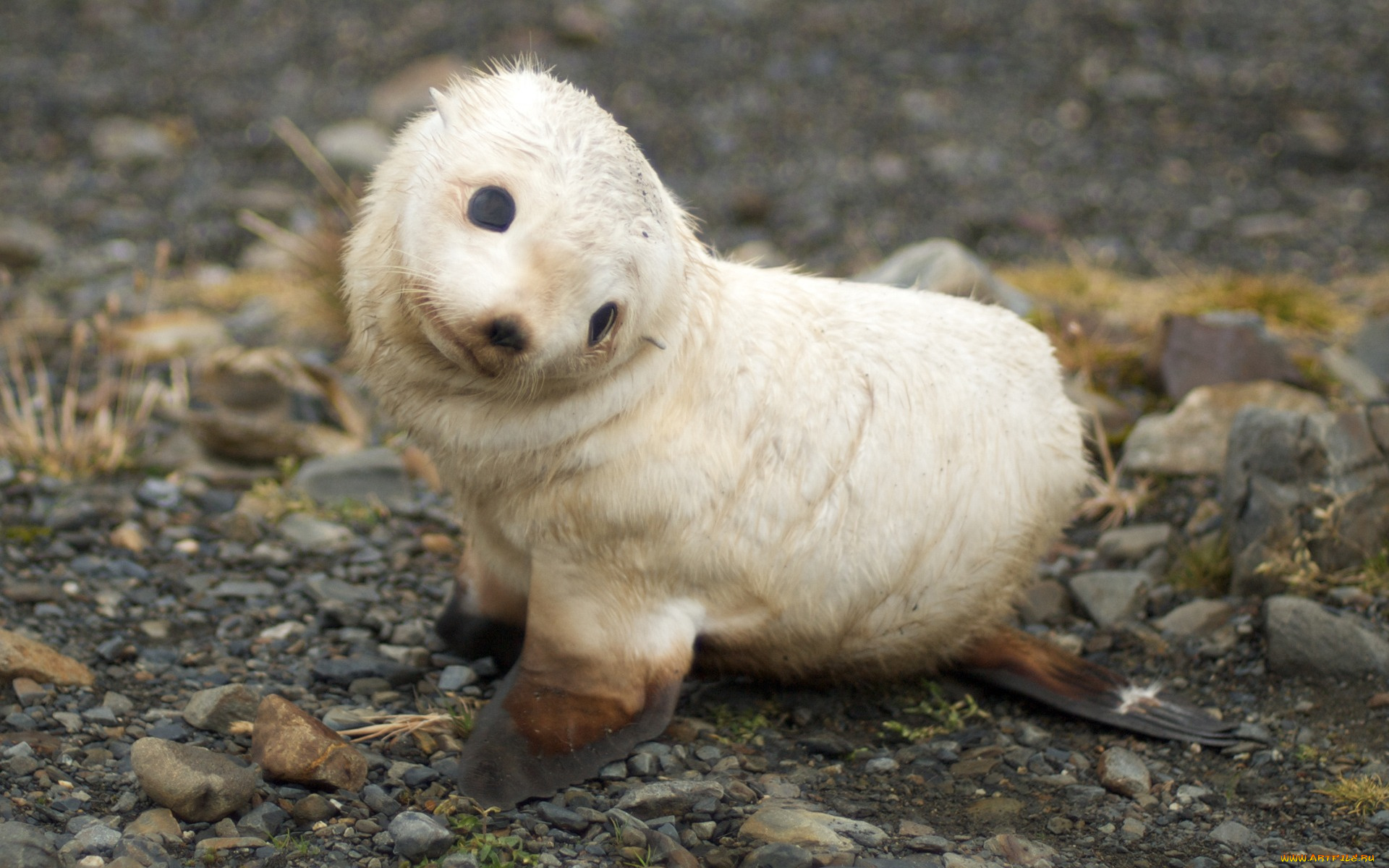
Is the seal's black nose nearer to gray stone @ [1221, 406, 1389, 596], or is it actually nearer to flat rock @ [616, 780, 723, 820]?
flat rock @ [616, 780, 723, 820]

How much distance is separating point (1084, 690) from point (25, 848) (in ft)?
8.99

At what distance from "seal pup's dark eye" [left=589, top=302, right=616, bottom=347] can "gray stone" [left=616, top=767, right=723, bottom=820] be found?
1085 millimetres

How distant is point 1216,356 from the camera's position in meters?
5.54

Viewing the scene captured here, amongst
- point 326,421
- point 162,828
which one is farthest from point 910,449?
point 326,421

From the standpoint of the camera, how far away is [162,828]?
2.67 meters

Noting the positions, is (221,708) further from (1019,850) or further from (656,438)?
(1019,850)

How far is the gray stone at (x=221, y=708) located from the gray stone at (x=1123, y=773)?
2259mm

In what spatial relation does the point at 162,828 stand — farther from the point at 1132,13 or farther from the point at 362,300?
the point at 1132,13

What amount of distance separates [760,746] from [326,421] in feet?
9.97

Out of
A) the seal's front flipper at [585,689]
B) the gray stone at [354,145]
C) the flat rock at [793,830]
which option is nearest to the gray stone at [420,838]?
the seal's front flipper at [585,689]

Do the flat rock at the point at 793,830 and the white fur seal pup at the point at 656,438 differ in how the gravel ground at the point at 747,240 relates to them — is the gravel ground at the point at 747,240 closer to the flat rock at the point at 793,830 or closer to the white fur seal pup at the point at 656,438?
the flat rock at the point at 793,830

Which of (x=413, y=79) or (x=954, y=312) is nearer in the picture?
(x=954, y=312)

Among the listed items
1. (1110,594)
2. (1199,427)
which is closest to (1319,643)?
(1110,594)

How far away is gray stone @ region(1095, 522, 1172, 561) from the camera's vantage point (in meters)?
4.70
